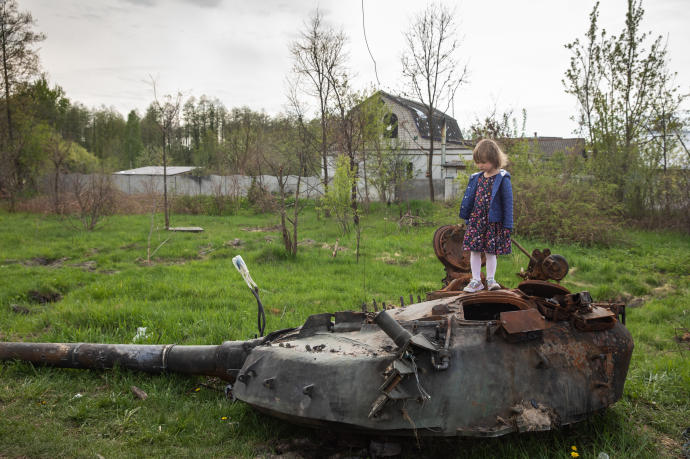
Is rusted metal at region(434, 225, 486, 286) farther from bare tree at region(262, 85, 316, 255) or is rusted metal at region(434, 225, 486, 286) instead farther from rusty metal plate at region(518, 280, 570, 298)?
bare tree at region(262, 85, 316, 255)

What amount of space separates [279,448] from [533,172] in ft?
44.6

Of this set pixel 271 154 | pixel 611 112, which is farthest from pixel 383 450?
pixel 271 154

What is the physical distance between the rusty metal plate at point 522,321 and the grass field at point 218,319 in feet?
2.94

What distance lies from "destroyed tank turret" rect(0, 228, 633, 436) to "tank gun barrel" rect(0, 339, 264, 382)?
101 centimetres

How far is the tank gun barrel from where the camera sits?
13.9 feet

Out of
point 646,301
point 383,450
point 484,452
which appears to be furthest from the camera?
point 646,301

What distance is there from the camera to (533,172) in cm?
1481

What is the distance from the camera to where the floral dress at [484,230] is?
15.1ft

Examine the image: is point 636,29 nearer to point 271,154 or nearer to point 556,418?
point 271,154

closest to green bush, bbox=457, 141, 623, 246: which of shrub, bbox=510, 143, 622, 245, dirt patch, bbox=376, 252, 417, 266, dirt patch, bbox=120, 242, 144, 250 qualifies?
shrub, bbox=510, 143, 622, 245

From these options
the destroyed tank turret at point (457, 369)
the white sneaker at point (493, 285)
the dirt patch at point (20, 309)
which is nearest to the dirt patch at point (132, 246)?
the dirt patch at point (20, 309)

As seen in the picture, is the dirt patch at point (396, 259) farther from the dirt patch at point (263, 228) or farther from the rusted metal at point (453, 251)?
the dirt patch at point (263, 228)

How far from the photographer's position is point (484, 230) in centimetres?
469

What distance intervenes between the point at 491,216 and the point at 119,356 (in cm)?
384
